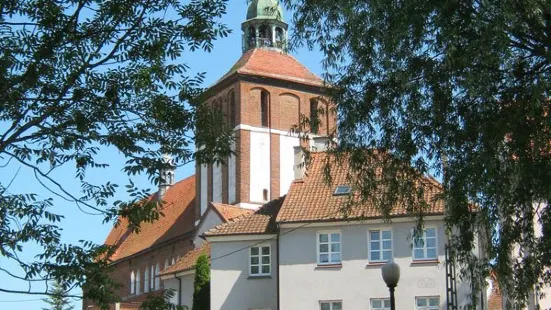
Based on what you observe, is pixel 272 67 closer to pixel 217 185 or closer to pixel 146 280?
pixel 217 185

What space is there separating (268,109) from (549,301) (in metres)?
30.9

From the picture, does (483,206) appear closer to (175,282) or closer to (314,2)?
(314,2)

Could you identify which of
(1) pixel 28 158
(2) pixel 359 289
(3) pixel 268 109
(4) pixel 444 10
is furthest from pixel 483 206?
(3) pixel 268 109

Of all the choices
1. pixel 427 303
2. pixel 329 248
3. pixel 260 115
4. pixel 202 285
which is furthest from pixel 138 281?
pixel 427 303

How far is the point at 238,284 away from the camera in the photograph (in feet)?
127

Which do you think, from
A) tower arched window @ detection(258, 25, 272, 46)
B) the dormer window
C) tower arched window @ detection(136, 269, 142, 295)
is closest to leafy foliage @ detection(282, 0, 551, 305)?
the dormer window

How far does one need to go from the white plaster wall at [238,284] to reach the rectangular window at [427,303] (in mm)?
5807

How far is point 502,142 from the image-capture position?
15.5 meters

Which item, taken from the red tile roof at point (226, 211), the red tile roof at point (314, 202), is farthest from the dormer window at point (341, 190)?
the red tile roof at point (226, 211)

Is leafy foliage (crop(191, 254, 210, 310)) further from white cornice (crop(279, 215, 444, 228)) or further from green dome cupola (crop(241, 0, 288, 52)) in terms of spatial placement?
green dome cupola (crop(241, 0, 288, 52))

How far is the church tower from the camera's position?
60.6 meters

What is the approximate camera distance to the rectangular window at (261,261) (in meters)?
38.6

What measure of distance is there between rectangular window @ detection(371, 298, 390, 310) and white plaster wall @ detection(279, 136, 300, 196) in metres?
25.6

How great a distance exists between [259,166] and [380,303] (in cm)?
2651
